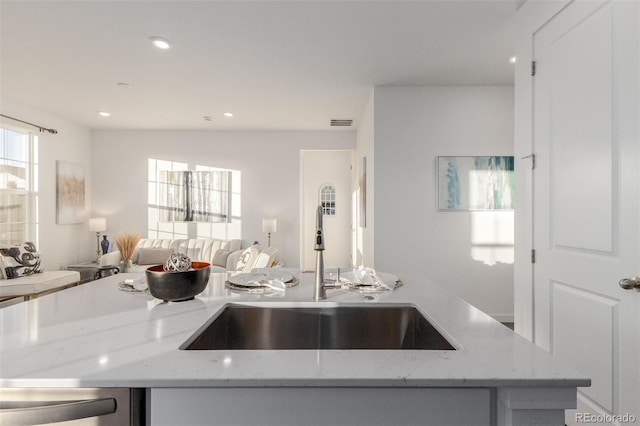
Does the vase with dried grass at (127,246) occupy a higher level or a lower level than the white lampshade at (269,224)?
lower

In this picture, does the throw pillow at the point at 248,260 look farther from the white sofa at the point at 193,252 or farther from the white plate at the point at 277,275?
the white plate at the point at 277,275

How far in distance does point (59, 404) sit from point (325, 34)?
8.83 feet

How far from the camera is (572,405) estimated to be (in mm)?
636

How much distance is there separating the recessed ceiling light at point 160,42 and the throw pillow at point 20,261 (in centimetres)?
301

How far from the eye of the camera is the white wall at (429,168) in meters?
3.76

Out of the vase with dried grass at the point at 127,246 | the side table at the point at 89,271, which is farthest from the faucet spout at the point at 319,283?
the vase with dried grass at the point at 127,246

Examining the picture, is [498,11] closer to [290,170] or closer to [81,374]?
[81,374]

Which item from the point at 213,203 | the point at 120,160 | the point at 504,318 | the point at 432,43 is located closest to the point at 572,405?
the point at 432,43

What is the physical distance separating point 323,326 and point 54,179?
17.8 ft

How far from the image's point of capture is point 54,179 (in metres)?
4.93

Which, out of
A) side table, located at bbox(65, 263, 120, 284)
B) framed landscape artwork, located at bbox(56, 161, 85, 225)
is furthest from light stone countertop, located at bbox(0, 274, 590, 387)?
framed landscape artwork, located at bbox(56, 161, 85, 225)

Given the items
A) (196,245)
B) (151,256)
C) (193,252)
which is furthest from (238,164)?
(151,256)

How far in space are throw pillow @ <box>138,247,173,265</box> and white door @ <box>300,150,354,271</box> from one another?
3.18 meters

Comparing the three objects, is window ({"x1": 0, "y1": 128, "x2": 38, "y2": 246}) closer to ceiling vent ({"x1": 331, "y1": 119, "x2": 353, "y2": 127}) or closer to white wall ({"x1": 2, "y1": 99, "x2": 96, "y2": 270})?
white wall ({"x1": 2, "y1": 99, "x2": 96, "y2": 270})
